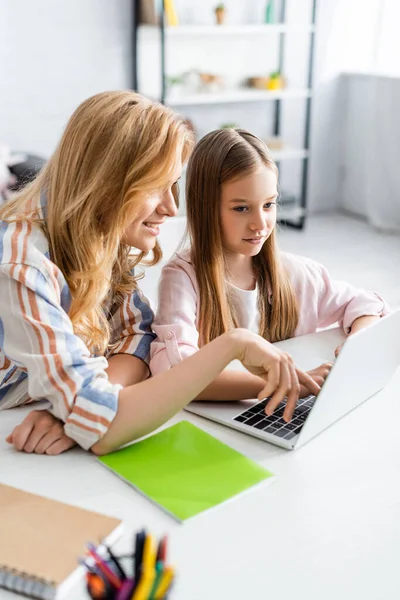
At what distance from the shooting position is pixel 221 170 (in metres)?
1.37

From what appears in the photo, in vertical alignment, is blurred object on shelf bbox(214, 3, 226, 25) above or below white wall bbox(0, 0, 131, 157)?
above

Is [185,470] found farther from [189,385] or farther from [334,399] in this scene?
[334,399]

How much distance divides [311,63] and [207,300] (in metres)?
3.50

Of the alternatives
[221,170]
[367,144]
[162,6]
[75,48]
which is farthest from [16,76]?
[221,170]

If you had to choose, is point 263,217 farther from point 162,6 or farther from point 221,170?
point 162,6

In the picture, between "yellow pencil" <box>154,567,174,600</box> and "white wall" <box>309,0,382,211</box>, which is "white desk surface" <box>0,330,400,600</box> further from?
"white wall" <box>309,0,382,211</box>

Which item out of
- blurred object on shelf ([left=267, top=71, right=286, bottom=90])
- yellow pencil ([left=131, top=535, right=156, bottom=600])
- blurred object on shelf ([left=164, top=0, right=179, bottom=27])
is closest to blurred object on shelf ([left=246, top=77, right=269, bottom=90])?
blurred object on shelf ([left=267, top=71, right=286, bottom=90])

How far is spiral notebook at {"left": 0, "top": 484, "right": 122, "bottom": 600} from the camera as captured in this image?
688 millimetres

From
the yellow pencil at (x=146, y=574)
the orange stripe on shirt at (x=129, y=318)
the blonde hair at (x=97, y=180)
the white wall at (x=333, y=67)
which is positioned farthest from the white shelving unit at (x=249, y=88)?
the yellow pencil at (x=146, y=574)

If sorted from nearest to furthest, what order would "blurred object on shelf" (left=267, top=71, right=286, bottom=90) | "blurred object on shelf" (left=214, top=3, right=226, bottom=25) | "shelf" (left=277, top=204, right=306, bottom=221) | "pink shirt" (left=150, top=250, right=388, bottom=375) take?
"pink shirt" (left=150, top=250, right=388, bottom=375) < "blurred object on shelf" (left=214, top=3, right=226, bottom=25) < "blurred object on shelf" (left=267, top=71, right=286, bottom=90) < "shelf" (left=277, top=204, right=306, bottom=221)

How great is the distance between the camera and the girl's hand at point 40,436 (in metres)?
0.95

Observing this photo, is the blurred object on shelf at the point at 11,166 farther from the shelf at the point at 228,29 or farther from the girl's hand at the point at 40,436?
the girl's hand at the point at 40,436

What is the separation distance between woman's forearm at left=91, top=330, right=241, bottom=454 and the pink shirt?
21cm

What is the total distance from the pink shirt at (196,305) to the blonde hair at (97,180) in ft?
0.60
